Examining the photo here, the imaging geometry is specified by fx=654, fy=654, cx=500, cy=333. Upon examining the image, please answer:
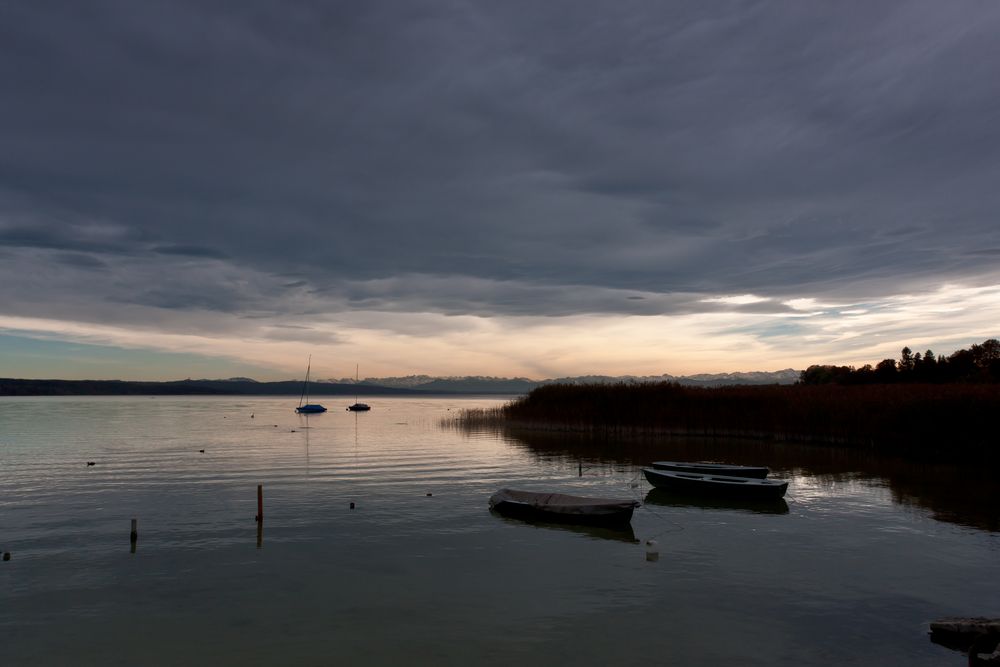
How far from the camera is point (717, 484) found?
103ft

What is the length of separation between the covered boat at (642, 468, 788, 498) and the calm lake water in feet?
2.98

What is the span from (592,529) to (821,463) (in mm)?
25793

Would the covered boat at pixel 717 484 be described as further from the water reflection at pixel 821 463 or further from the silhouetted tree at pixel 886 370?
the silhouetted tree at pixel 886 370

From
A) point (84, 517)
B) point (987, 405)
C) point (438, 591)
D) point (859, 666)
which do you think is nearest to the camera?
point (859, 666)

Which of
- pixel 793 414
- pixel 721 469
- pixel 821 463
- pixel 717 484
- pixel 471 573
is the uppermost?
pixel 793 414

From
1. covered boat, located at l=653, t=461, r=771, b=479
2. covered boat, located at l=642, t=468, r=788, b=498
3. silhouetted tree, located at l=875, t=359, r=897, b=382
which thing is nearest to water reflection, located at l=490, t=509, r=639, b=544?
covered boat, located at l=642, t=468, r=788, b=498

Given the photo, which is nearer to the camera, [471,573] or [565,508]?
[471,573]

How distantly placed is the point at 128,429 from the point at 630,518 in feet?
232

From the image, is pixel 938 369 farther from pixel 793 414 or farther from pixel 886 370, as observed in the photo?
pixel 793 414

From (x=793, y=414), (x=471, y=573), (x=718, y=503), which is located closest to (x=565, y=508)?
(x=471, y=573)

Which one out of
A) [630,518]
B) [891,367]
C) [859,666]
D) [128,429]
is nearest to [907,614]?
[859,666]

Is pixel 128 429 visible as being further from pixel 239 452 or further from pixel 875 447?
pixel 875 447

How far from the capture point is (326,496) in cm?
3262

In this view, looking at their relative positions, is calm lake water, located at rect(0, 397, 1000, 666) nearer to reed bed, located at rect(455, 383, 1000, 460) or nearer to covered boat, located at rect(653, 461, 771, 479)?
covered boat, located at rect(653, 461, 771, 479)
